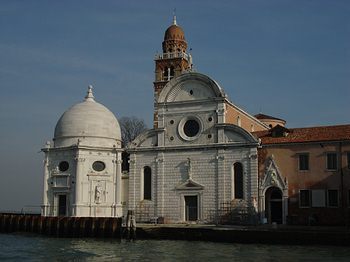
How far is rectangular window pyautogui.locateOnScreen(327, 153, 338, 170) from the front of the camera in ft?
124

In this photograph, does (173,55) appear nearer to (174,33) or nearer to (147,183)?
(174,33)

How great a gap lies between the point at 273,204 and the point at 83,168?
1568cm

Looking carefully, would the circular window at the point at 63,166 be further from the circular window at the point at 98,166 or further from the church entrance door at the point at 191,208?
the church entrance door at the point at 191,208

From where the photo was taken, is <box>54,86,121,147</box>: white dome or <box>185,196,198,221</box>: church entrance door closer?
<box>185,196,198,221</box>: church entrance door

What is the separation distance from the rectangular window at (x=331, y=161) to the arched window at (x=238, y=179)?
6.41m

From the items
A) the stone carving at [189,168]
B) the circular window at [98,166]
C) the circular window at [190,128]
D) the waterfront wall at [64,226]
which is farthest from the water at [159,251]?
the circular window at [98,166]

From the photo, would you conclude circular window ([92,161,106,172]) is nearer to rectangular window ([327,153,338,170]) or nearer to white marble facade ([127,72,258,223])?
white marble facade ([127,72,258,223])

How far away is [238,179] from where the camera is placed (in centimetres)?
4103

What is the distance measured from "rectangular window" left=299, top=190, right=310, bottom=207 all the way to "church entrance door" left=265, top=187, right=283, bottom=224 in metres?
1.81

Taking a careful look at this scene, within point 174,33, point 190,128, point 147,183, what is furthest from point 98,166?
point 174,33

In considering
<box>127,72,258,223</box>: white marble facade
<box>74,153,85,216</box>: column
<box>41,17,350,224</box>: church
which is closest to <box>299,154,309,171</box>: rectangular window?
<box>41,17,350,224</box>: church

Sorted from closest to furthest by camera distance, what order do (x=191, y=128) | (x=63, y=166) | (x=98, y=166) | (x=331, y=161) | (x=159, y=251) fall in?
(x=159, y=251) → (x=331, y=161) → (x=191, y=128) → (x=98, y=166) → (x=63, y=166)

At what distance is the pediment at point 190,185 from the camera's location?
41703 mm

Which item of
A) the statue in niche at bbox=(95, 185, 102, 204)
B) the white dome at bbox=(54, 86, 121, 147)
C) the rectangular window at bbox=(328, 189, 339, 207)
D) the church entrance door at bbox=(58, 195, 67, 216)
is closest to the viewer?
the rectangular window at bbox=(328, 189, 339, 207)
